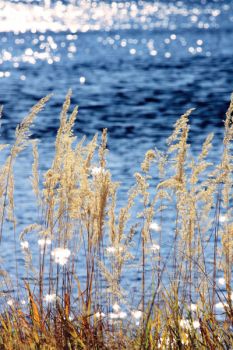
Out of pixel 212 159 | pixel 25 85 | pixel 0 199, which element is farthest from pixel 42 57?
pixel 0 199

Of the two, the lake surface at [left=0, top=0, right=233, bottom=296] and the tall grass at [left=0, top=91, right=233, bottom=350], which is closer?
the tall grass at [left=0, top=91, right=233, bottom=350]

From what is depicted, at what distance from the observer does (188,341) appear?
4848 mm

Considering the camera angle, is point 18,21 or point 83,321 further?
point 18,21

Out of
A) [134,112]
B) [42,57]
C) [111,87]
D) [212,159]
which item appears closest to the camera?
[212,159]

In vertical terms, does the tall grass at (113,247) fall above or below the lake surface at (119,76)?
below

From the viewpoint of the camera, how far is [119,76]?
53.0 meters

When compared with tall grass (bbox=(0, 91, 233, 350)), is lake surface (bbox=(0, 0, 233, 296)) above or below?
above

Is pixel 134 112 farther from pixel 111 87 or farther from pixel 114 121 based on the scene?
pixel 111 87

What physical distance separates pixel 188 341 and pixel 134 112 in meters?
34.9

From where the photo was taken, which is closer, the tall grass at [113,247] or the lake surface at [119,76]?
the tall grass at [113,247]

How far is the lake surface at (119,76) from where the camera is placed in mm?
28578

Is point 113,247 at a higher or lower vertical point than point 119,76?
lower

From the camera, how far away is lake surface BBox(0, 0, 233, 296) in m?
28.6

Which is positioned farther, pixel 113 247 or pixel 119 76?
pixel 119 76
